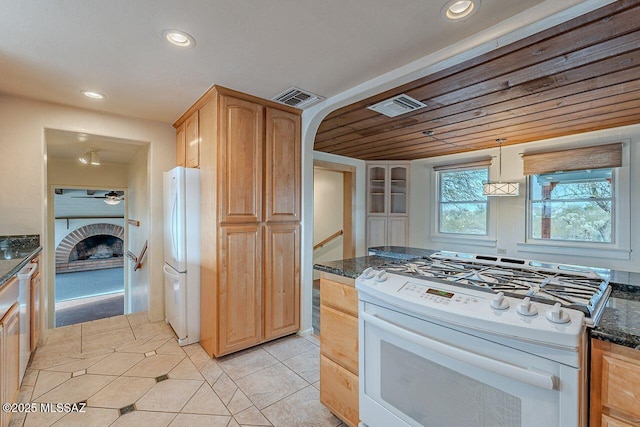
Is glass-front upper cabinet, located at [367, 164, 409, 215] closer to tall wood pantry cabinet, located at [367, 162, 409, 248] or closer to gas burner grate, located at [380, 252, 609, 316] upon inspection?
tall wood pantry cabinet, located at [367, 162, 409, 248]

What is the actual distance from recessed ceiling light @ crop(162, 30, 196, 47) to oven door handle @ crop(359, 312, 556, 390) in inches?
73.1

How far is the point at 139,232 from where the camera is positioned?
13.5 feet

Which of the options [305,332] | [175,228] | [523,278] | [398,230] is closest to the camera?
[523,278]

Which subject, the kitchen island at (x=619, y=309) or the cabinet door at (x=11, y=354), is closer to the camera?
the kitchen island at (x=619, y=309)

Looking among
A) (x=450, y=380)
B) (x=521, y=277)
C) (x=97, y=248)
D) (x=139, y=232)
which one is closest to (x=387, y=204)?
(x=521, y=277)

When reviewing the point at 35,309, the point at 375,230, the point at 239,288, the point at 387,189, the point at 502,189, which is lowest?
the point at 35,309

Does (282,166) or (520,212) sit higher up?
(282,166)

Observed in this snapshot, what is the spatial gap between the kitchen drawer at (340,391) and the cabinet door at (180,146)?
252 cm

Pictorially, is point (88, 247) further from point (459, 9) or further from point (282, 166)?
point (459, 9)

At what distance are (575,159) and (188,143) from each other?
4.45 meters

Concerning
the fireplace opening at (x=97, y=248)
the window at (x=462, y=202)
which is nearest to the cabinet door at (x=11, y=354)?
the window at (x=462, y=202)

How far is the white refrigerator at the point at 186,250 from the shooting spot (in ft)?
8.51

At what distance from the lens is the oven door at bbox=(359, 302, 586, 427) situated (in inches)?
34.3

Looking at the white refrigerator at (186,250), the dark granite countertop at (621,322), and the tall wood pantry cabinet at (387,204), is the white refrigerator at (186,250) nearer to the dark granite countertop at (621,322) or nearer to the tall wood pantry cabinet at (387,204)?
the dark granite countertop at (621,322)
